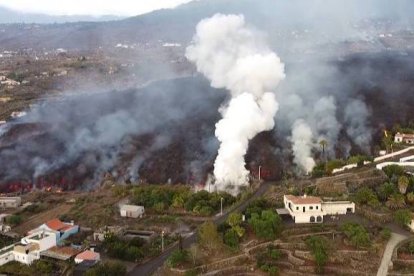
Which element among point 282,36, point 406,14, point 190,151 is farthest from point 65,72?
point 406,14

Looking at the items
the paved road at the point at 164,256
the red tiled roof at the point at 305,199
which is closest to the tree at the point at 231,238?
the paved road at the point at 164,256

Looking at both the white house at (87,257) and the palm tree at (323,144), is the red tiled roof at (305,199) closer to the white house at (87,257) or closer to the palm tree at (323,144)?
the white house at (87,257)

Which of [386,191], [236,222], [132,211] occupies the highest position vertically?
[386,191]

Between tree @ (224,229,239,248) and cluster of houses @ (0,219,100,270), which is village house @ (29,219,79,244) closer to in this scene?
cluster of houses @ (0,219,100,270)

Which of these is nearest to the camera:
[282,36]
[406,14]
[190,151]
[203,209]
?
[203,209]

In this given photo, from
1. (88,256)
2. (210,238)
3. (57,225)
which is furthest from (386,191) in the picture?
(57,225)

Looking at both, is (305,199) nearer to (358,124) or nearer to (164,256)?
(164,256)

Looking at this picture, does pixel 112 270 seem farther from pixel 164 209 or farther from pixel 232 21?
pixel 232 21
